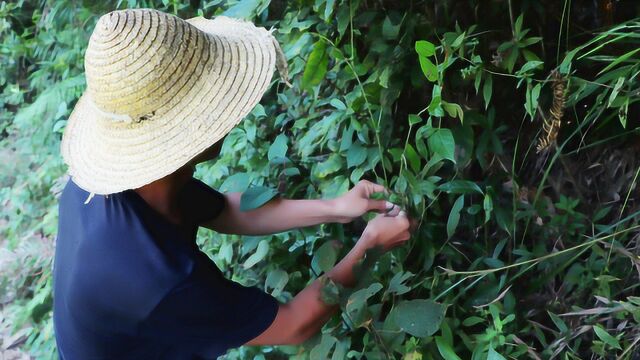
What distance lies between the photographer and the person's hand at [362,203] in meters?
1.59

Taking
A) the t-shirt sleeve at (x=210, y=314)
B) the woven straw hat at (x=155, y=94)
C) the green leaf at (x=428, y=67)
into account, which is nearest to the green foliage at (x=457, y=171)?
the green leaf at (x=428, y=67)

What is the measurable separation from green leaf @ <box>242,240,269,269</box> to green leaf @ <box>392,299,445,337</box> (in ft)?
1.60

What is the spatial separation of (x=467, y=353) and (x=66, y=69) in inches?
98.7

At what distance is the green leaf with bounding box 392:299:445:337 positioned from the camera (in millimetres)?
1390

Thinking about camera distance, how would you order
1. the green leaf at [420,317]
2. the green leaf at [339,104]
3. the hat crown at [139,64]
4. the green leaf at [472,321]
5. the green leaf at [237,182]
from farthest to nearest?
1. the green leaf at [237,182]
2. the green leaf at [339,104]
3. the green leaf at [472,321]
4. the green leaf at [420,317]
5. the hat crown at [139,64]

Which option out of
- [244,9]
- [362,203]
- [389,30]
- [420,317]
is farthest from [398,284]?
[244,9]

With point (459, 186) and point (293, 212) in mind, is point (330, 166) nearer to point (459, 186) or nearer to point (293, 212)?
point (293, 212)

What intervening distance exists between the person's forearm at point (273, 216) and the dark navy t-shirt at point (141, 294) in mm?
333

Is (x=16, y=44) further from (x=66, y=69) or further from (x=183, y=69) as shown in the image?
(x=183, y=69)

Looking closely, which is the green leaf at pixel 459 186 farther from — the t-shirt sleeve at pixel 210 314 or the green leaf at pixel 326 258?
the t-shirt sleeve at pixel 210 314

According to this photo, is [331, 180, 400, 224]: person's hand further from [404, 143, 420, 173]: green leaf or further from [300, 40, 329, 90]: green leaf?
[300, 40, 329, 90]: green leaf

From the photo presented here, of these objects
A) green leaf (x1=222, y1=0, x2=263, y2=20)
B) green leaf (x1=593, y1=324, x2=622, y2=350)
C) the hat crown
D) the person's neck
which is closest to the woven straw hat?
the hat crown

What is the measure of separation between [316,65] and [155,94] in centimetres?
49

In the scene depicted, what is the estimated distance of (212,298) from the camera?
1310 millimetres
